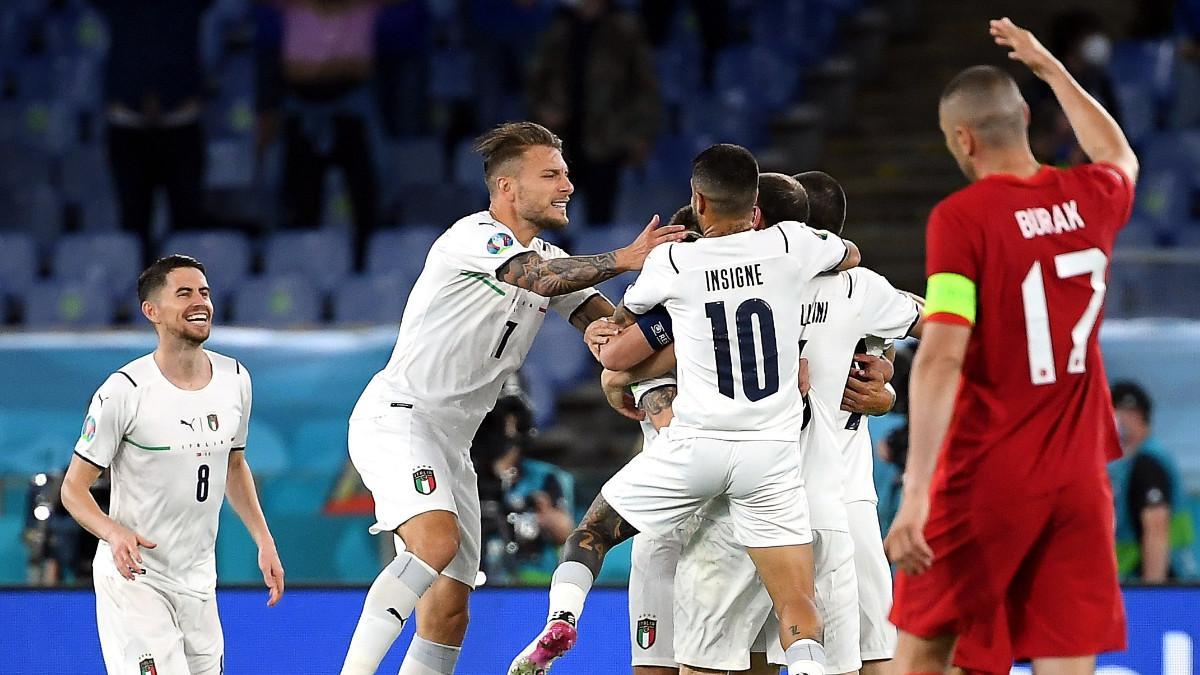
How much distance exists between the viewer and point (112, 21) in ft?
41.2

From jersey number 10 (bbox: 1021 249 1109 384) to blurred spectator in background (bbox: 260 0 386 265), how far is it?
27.5 feet

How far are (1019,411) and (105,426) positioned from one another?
303cm

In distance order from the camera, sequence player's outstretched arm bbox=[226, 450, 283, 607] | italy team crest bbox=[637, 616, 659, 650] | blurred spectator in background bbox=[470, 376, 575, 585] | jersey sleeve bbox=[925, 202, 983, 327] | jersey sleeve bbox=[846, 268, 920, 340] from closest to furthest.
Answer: jersey sleeve bbox=[925, 202, 983, 327] → jersey sleeve bbox=[846, 268, 920, 340] → italy team crest bbox=[637, 616, 659, 650] → player's outstretched arm bbox=[226, 450, 283, 607] → blurred spectator in background bbox=[470, 376, 575, 585]

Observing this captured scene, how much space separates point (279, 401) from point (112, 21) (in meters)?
5.06

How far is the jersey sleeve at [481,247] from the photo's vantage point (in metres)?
5.84

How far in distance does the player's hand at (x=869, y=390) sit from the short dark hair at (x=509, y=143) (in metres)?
1.37

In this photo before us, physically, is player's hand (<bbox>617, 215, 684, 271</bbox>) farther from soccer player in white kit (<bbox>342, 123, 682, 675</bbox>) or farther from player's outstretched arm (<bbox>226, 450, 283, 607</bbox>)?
player's outstretched arm (<bbox>226, 450, 283, 607</bbox>)

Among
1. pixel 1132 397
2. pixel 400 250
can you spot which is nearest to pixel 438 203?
pixel 400 250

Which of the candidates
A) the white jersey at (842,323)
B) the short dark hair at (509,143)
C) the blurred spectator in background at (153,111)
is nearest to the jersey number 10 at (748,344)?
the white jersey at (842,323)

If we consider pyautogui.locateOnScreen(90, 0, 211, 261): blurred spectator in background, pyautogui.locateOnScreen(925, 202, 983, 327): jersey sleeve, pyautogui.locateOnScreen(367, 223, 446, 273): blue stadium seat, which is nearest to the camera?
pyautogui.locateOnScreen(925, 202, 983, 327): jersey sleeve

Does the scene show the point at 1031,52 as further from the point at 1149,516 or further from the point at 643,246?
the point at 1149,516

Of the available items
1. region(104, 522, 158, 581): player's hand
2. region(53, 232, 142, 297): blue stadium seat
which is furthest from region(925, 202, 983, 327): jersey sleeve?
region(53, 232, 142, 297): blue stadium seat

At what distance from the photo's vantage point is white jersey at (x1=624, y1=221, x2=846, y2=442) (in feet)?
17.1

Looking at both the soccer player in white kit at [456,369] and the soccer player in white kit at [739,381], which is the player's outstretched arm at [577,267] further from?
the soccer player in white kit at [739,381]
